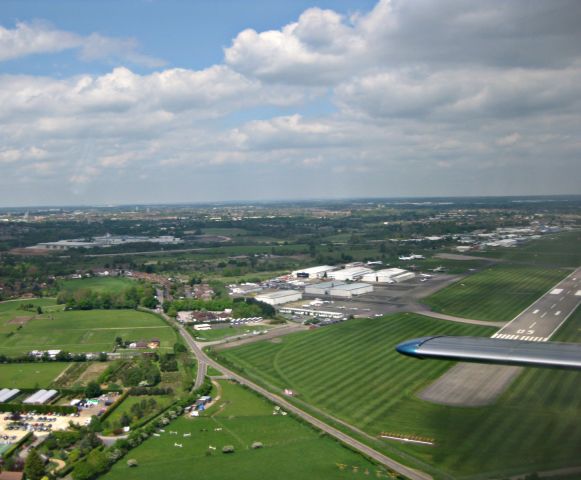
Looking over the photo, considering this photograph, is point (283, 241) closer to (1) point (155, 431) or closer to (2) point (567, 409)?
(1) point (155, 431)

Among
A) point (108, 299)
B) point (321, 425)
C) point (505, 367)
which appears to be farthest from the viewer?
point (108, 299)

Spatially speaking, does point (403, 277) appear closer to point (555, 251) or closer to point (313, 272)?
point (313, 272)

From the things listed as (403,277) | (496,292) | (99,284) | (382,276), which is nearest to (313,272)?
(382,276)

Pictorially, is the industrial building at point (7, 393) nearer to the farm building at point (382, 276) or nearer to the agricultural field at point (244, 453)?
the agricultural field at point (244, 453)

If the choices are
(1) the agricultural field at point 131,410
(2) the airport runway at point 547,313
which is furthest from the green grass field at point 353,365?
(1) the agricultural field at point 131,410

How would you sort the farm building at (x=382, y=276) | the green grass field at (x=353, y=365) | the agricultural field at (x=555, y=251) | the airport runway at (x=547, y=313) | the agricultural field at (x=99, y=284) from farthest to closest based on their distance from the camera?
1. the farm building at (x=382, y=276)
2. the agricultural field at (x=99, y=284)
3. the agricultural field at (x=555, y=251)
4. the airport runway at (x=547, y=313)
5. the green grass field at (x=353, y=365)

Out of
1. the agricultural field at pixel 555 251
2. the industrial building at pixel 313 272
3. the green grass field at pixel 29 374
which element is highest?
the agricultural field at pixel 555 251

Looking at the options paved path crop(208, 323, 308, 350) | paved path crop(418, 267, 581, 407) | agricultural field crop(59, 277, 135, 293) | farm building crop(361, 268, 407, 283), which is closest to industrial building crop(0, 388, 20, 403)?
paved path crop(208, 323, 308, 350)

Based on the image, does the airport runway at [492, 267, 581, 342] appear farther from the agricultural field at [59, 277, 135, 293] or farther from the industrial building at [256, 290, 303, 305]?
the agricultural field at [59, 277, 135, 293]
